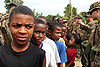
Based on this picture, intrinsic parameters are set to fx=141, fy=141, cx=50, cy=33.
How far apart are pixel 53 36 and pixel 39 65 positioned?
123 centimetres

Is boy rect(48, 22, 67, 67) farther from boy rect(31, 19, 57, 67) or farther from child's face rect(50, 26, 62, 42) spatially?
boy rect(31, 19, 57, 67)

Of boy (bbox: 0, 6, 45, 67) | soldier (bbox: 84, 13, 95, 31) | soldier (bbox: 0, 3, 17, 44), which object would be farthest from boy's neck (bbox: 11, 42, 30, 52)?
soldier (bbox: 84, 13, 95, 31)

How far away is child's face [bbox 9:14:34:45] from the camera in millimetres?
1290

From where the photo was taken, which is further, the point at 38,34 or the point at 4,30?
the point at 4,30

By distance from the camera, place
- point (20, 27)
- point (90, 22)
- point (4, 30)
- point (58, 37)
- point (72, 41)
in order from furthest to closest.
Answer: point (90, 22) → point (72, 41) → point (4, 30) → point (58, 37) → point (20, 27)

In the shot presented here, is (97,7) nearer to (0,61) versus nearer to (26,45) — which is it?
(26,45)

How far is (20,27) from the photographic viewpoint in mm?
1302

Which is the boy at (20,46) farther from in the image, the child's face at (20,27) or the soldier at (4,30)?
the soldier at (4,30)

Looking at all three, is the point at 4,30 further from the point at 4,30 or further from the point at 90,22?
the point at 90,22

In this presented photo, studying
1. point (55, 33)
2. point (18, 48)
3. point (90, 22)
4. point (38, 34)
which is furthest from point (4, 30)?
point (90, 22)

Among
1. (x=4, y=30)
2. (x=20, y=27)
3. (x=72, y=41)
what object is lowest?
(x=72, y=41)

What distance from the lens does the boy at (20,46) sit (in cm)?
128

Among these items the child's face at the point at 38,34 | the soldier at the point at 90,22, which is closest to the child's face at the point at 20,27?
the child's face at the point at 38,34

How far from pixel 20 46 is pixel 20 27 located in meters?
0.19
